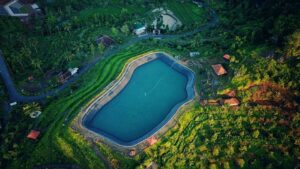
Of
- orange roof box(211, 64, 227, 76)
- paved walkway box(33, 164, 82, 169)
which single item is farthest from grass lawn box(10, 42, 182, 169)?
orange roof box(211, 64, 227, 76)

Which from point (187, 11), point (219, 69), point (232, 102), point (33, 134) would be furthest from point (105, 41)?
point (232, 102)

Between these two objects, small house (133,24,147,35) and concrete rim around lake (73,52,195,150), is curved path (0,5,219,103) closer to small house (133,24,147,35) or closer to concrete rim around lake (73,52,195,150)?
small house (133,24,147,35)

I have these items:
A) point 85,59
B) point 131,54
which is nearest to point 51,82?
point 85,59

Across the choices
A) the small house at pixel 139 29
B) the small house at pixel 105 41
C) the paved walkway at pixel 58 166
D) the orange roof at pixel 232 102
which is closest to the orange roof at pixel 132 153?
the paved walkway at pixel 58 166

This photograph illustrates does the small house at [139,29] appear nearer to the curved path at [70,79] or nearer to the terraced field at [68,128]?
the curved path at [70,79]

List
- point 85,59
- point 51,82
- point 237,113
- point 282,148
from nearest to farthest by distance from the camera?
point 282,148 → point 237,113 → point 51,82 → point 85,59

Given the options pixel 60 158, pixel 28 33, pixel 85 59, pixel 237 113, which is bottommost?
pixel 60 158

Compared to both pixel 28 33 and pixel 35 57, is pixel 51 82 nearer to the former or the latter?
pixel 35 57
